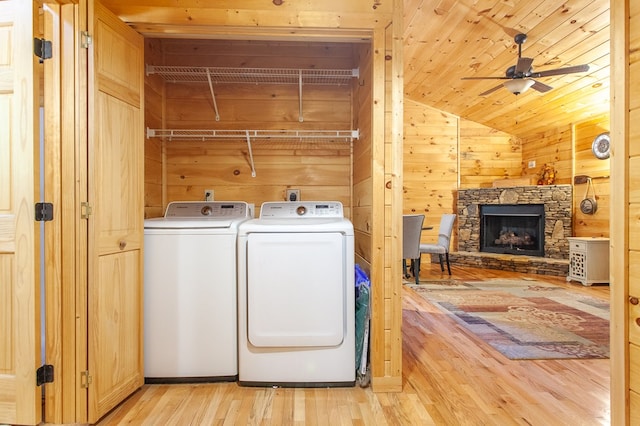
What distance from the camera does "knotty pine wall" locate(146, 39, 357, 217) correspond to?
2.71 metres

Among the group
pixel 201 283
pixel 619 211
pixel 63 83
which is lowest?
pixel 201 283

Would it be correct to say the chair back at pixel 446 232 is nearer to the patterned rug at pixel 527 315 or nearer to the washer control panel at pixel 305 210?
the patterned rug at pixel 527 315

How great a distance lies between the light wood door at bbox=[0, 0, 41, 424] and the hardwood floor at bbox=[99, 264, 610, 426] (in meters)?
0.40

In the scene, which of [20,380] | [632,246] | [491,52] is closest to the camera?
[632,246]

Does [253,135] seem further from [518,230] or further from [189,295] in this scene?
[518,230]

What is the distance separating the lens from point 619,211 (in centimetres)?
121

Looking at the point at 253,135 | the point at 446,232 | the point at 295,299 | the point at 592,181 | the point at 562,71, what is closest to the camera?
the point at 295,299

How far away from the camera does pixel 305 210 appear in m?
2.52

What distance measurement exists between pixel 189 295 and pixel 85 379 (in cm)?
58

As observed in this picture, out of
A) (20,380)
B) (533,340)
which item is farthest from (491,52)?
(20,380)

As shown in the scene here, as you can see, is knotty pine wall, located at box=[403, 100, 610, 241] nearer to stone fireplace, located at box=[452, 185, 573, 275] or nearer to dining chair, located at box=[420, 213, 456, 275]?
stone fireplace, located at box=[452, 185, 573, 275]

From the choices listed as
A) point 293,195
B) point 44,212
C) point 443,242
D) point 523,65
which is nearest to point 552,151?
point 443,242

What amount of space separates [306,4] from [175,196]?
154cm

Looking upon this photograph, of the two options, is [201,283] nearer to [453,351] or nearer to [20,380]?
[20,380]
